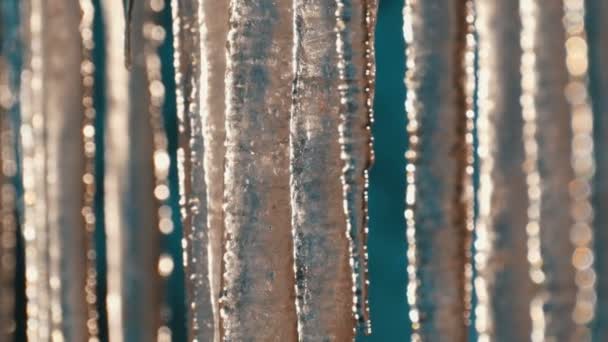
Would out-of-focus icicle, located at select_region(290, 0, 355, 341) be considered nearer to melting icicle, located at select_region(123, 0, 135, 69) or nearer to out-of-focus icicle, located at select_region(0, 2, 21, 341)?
melting icicle, located at select_region(123, 0, 135, 69)

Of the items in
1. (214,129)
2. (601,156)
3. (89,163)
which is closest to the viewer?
(601,156)

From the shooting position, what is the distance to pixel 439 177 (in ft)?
2.32

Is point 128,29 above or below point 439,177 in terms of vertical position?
above

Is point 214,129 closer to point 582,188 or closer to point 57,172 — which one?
point 57,172

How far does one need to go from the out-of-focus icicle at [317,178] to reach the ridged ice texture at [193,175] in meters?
0.09

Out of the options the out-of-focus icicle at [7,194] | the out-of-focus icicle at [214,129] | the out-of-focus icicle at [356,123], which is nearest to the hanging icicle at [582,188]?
the out-of-focus icicle at [356,123]

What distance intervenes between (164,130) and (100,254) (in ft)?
0.42

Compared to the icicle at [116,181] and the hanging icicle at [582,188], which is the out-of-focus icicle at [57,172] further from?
the hanging icicle at [582,188]

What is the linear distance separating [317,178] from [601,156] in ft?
0.65

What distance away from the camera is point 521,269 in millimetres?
675

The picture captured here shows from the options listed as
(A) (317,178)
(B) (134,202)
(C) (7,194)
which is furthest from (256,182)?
(C) (7,194)

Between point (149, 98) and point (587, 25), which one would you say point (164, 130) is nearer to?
point (149, 98)

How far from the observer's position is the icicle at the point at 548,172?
66 cm

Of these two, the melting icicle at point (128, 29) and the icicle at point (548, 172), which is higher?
the melting icicle at point (128, 29)
